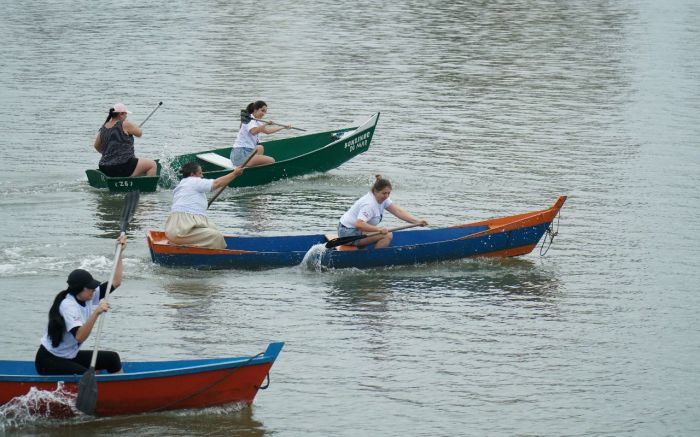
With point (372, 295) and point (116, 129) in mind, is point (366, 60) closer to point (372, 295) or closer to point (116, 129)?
point (116, 129)

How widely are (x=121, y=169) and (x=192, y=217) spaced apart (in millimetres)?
5016

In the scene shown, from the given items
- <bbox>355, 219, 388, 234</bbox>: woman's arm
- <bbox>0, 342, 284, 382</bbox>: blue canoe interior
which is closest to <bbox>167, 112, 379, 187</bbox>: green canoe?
<bbox>355, 219, 388, 234</bbox>: woman's arm

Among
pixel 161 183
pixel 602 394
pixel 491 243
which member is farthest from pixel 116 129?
pixel 602 394

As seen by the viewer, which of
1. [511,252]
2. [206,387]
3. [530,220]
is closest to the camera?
[206,387]

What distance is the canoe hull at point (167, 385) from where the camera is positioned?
41.9ft

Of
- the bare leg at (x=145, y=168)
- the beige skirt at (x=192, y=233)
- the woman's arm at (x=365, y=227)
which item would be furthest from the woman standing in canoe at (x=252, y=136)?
the woman's arm at (x=365, y=227)

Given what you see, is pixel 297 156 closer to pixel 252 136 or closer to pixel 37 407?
pixel 252 136

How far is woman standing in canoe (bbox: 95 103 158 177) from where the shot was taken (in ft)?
74.3

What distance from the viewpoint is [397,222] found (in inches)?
874

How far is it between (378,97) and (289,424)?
2223cm

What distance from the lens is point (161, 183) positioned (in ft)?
78.7

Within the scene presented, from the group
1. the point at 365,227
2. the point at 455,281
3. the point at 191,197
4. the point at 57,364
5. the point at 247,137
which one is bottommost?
the point at 455,281

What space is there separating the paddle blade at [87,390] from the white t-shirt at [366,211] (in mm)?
6654

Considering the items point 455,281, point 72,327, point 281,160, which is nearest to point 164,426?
point 72,327
